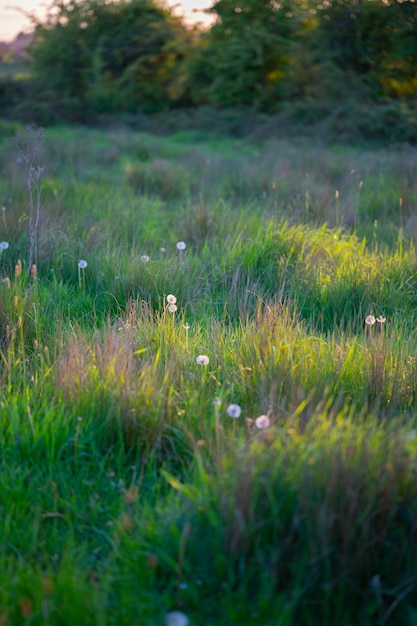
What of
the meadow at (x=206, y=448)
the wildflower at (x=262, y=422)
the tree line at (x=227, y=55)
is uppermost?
the tree line at (x=227, y=55)

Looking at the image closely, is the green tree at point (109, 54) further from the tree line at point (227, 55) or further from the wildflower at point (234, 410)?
the wildflower at point (234, 410)

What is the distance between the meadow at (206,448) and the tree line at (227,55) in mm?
13110

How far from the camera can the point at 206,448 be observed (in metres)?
2.24

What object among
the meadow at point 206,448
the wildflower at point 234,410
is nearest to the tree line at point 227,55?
the meadow at point 206,448

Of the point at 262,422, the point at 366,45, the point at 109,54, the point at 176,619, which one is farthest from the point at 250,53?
the point at 176,619

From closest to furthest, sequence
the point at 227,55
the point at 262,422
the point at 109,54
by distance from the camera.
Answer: the point at 262,422 < the point at 227,55 < the point at 109,54

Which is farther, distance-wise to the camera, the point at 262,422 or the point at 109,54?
the point at 109,54

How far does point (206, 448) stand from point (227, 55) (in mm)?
19831

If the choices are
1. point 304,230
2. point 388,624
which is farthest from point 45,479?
point 304,230

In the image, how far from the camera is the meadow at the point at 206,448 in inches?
64.7

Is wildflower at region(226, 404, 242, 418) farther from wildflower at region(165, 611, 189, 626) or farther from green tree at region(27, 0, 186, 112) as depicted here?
green tree at region(27, 0, 186, 112)

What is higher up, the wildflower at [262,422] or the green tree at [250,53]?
the green tree at [250,53]

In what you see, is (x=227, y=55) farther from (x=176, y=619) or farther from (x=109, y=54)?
(x=176, y=619)

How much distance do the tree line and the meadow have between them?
1311 cm
